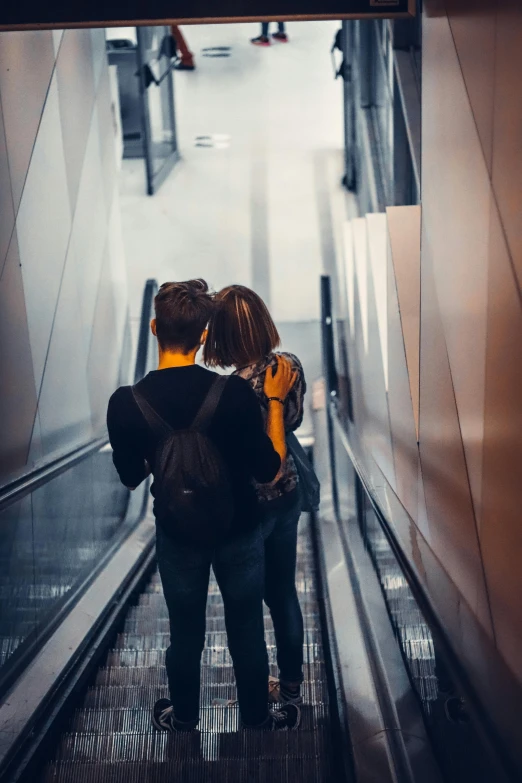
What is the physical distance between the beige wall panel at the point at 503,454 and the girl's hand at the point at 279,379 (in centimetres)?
57

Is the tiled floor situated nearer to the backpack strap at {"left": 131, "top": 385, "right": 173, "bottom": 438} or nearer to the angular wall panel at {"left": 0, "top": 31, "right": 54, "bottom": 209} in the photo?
the angular wall panel at {"left": 0, "top": 31, "right": 54, "bottom": 209}

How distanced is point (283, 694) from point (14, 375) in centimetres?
176

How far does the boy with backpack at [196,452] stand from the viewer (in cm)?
240

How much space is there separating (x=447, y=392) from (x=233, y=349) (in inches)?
44.8

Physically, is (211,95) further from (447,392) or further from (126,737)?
(126,737)

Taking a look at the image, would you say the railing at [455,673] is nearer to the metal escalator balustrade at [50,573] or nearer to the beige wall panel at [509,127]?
the beige wall panel at [509,127]

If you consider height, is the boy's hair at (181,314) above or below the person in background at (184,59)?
below

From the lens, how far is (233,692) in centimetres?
335

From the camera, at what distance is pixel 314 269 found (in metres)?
9.46

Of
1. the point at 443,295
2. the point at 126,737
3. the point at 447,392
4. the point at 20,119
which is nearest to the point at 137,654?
the point at 126,737

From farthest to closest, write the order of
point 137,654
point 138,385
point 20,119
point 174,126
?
1. point 174,126
2. point 20,119
3. point 137,654
4. point 138,385

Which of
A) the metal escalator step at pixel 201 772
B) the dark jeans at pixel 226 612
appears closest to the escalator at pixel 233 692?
the metal escalator step at pixel 201 772

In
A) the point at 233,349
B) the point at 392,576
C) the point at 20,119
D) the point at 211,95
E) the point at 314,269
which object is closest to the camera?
the point at 233,349

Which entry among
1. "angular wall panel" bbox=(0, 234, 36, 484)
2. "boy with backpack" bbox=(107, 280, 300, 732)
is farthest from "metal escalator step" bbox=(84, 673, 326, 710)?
"angular wall panel" bbox=(0, 234, 36, 484)
